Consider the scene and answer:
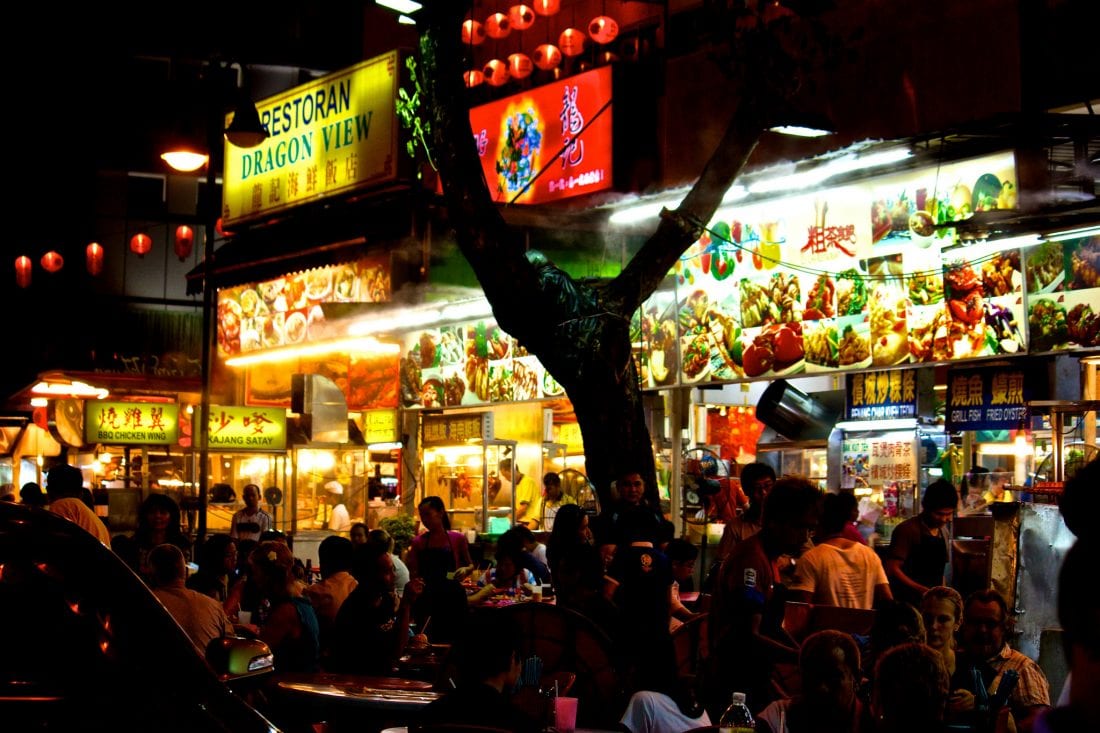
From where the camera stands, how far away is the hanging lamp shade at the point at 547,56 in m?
19.6

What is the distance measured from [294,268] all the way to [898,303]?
34.9 feet

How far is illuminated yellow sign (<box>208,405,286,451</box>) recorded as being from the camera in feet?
65.6

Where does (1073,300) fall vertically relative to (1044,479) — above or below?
above

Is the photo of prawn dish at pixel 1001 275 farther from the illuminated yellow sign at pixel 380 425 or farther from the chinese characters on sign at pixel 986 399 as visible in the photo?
the illuminated yellow sign at pixel 380 425

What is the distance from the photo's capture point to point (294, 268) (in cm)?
2073

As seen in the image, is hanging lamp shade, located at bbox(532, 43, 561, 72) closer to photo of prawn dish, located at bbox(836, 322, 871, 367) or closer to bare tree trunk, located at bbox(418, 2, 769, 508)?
bare tree trunk, located at bbox(418, 2, 769, 508)

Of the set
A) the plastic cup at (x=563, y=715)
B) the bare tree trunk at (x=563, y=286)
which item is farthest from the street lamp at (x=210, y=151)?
the plastic cup at (x=563, y=715)

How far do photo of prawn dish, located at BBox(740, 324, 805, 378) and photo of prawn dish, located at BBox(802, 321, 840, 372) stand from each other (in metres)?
0.08

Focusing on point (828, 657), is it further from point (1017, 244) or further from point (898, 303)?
point (898, 303)

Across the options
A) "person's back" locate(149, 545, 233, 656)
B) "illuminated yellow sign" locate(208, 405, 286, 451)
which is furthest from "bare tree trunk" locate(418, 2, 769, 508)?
"illuminated yellow sign" locate(208, 405, 286, 451)

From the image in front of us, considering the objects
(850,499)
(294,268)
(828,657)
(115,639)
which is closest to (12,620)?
(115,639)

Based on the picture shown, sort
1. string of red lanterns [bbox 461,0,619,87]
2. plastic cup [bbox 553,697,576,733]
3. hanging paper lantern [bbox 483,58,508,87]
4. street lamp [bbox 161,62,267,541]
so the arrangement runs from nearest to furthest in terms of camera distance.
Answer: plastic cup [bbox 553,697,576,733] → street lamp [bbox 161,62,267,541] → string of red lanterns [bbox 461,0,619,87] → hanging paper lantern [bbox 483,58,508,87]

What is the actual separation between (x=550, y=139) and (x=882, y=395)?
5.54 meters

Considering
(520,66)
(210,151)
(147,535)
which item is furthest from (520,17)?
(147,535)
